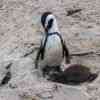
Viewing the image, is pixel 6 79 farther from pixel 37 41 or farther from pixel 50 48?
pixel 37 41

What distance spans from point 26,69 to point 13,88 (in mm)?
376

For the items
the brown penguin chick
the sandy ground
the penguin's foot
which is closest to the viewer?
the sandy ground

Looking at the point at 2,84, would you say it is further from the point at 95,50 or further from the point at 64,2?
the point at 64,2

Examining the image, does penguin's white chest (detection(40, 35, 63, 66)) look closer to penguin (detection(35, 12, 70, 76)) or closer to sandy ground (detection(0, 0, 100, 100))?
penguin (detection(35, 12, 70, 76))

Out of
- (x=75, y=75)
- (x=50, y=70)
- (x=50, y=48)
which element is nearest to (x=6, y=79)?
(x=50, y=70)

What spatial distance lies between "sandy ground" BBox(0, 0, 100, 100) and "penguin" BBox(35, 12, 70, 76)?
0.12m

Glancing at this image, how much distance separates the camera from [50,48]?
15.2 ft

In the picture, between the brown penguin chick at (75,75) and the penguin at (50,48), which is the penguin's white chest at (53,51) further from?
the brown penguin chick at (75,75)

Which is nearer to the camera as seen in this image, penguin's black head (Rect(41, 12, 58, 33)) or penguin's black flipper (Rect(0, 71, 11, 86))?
penguin's black head (Rect(41, 12, 58, 33))

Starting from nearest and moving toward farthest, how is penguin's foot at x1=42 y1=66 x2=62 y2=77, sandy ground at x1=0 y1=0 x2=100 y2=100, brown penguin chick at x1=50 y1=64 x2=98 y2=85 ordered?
sandy ground at x1=0 y1=0 x2=100 y2=100, brown penguin chick at x1=50 y1=64 x2=98 y2=85, penguin's foot at x1=42 y1=66 x2=62 y2=77

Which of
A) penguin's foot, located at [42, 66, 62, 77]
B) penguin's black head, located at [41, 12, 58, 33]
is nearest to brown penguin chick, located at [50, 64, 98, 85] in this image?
penguin's foot, located at [42, 66, 62, 77]

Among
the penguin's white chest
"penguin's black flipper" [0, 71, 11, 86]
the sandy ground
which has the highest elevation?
the penguin's white chest

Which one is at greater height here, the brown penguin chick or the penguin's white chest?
the penguin's white chest

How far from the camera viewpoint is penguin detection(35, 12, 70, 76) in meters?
4.59
